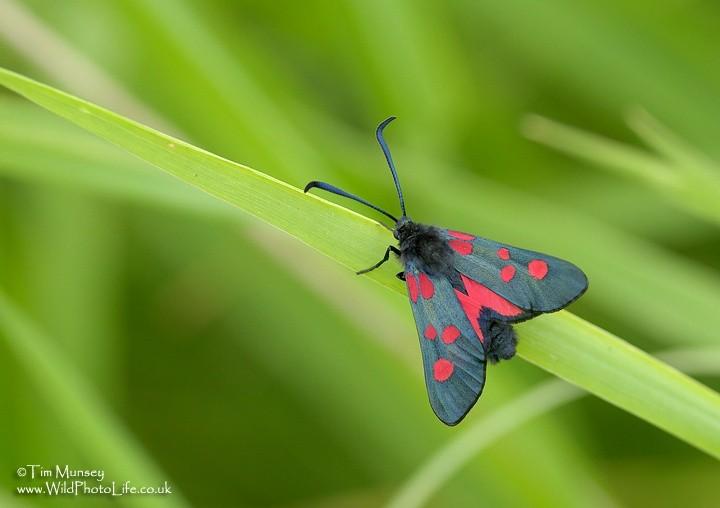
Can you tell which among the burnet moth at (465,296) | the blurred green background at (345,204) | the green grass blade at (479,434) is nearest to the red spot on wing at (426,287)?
the burnet moth at (465,296)

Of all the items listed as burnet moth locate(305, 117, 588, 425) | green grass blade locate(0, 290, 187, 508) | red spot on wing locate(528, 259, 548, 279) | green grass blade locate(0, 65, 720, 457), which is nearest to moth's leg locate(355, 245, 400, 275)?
burnet moth locate(305, 117, 588, 425)

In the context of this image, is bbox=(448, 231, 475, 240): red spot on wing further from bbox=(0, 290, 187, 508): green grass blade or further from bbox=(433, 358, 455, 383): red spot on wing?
bbox=(0, 290, 187, 508): green grass blade

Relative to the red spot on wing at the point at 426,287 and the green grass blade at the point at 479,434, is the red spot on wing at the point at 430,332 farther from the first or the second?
the green grass blade at the point at 479,434

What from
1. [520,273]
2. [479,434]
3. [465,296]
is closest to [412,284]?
[465,296]

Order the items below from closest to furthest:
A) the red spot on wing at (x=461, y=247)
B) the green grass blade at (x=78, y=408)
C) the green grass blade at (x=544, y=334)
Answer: the green grass blade at (x=544, y=334), the red spot on wing at (x=461, y=247), the green grass blade at (x=78, y=408)

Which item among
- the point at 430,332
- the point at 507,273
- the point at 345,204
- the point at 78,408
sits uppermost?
the point at 507,273

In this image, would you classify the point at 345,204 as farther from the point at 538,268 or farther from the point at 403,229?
the point at 538,268
